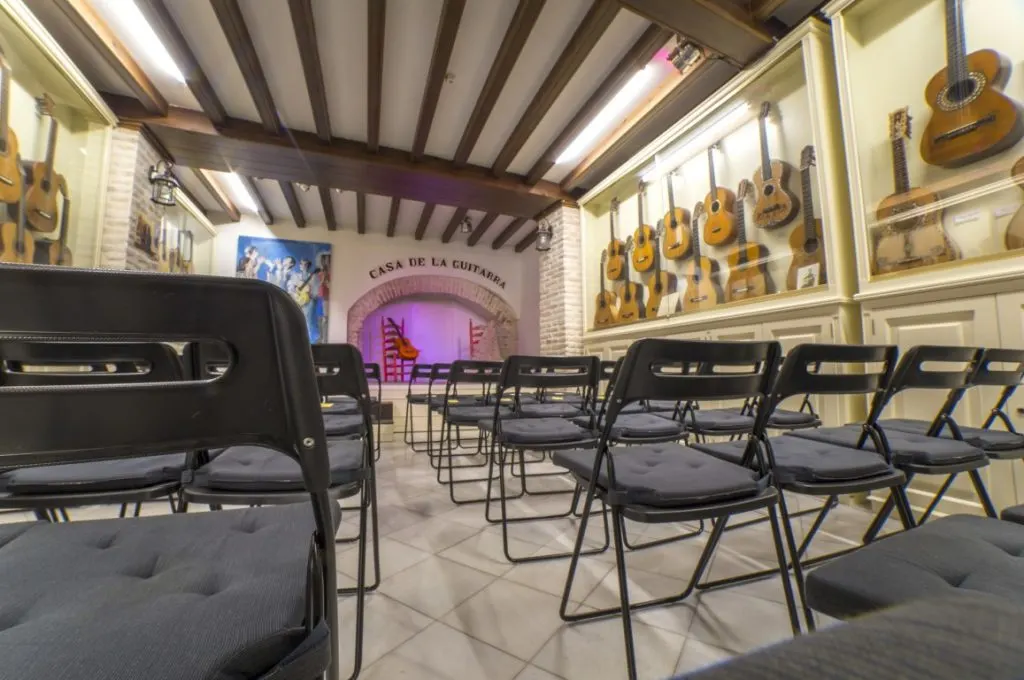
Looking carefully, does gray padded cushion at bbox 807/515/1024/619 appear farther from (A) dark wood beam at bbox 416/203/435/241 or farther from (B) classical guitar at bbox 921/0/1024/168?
(A) dark wood beam at bbox 416/203/435/241

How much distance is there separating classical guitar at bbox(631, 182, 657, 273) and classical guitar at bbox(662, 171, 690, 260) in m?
0.19

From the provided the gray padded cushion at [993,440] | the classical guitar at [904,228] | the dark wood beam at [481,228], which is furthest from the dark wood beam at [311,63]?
the gray padded cushion at [993,440]

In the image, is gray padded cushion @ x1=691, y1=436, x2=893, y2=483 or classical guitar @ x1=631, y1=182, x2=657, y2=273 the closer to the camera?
gray padded cushion @ x1=691, y1=436, x2=893, y2=483

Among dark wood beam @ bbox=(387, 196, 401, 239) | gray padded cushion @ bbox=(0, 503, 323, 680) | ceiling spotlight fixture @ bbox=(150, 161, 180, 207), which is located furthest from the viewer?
dark wood beam @ bbox=(387, 196, 401, 239)

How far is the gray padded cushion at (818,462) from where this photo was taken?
1.08 meters

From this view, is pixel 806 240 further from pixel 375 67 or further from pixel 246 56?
pixel 246 56

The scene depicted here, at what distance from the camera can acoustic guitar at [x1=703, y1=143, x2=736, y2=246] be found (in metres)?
3.38

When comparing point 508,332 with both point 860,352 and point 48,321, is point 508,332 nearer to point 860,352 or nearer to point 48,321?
point 860,352

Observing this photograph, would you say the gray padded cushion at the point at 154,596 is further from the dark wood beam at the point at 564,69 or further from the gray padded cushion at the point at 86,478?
the dark wood beam at the point at 564,69

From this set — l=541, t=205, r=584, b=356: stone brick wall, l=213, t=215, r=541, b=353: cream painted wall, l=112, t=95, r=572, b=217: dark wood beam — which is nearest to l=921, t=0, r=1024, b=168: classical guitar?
l=541, t=205, r=584, b=356: stone brick wall

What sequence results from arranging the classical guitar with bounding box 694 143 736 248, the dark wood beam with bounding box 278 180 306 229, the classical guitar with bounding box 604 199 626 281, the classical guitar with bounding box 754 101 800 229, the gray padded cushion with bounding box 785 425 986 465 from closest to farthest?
the gray padded cushion with bounding box 785 425 986 465 < the classical guitar with bounding box 754 101 800 229 < the classical guitar with bounding box 694 143 736 248 < the classical guitar with bounding box 604 199 626 281 < the dark wood beam with bounding box 278 180 306 229

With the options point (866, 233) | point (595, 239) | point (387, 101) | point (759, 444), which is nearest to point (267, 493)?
point (759, 444)

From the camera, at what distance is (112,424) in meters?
0.43

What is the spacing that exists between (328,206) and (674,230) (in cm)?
491
